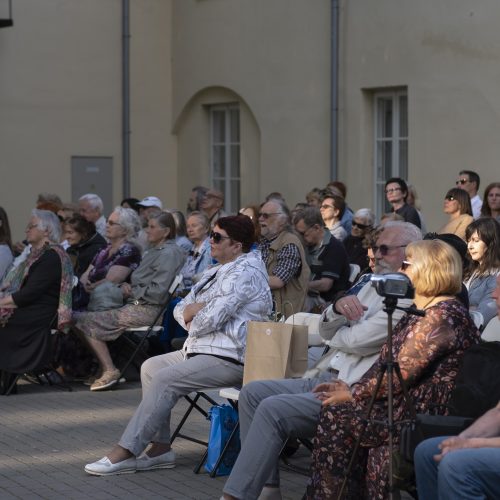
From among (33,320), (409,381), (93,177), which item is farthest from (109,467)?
(93,177)

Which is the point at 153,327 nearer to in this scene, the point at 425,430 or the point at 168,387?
the point at 168,387

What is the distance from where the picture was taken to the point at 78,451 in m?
8.41

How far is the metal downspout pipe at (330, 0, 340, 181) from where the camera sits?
16469 mm

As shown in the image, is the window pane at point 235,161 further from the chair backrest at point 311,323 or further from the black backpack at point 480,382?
the black backpack at point 480,382

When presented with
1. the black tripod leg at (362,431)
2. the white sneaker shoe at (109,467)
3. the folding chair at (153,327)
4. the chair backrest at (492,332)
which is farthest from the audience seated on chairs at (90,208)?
the black tripod leg at (362,431)

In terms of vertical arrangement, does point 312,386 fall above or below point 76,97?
below

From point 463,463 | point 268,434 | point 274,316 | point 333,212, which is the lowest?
point 268,434

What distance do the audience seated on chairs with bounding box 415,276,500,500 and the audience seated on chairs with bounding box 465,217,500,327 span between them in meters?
2.96

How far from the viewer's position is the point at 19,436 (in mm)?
8945

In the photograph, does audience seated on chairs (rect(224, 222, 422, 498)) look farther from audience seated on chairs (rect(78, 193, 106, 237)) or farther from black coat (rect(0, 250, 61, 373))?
audience seated on chairs (rect(78, 193, 106, 237))

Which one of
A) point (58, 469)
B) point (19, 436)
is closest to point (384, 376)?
point (58, 469)

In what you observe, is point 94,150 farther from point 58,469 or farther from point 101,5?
point 58,469

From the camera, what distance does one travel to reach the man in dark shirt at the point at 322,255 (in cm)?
1089

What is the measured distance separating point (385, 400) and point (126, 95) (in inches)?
556
